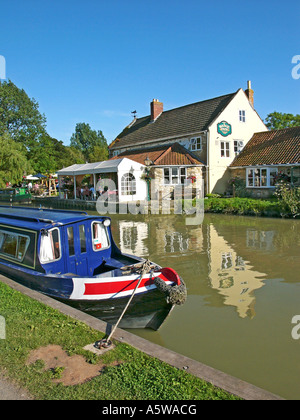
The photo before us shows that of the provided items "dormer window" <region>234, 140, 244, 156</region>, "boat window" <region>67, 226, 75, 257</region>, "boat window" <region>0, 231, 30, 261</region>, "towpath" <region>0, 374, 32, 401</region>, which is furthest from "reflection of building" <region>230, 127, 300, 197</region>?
"towpath" <region>0, 374, 32, 401</region>

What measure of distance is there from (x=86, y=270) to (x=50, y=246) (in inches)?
42.6

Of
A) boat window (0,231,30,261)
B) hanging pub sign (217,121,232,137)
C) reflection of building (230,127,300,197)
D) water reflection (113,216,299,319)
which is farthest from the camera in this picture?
hanging pub sign (217,121,232,137)

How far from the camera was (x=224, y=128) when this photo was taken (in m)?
29.2

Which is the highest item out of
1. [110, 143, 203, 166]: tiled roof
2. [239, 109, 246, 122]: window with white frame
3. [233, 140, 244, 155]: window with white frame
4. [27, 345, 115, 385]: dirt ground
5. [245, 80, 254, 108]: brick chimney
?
[245, 80, 254, 108]: brick chimney

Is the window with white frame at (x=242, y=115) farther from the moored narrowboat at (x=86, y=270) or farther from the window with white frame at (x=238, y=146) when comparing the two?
the moored narrowboat at (x=86, y=270)

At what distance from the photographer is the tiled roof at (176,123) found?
2973 cm

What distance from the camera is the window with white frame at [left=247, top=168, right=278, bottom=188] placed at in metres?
25.9

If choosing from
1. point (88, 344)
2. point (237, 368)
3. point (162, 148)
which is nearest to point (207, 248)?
point (237, 368)

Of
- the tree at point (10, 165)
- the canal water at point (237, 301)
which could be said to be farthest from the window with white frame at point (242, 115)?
the tree at point (10, 165)

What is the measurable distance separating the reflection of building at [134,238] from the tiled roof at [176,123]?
12912 mm

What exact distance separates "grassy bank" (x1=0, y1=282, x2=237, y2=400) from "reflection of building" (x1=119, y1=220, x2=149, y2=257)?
24.9ft

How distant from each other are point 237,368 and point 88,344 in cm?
236

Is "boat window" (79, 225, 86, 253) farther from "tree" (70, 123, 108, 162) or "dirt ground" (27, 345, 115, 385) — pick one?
"tree" (70, 123, 108, 162)
